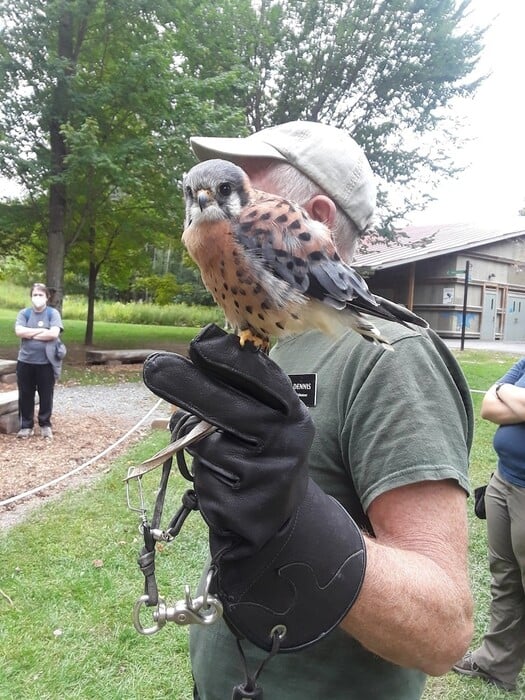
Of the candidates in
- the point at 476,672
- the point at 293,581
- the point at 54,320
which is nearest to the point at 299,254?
the point at 293,581

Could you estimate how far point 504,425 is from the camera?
327 centimetres

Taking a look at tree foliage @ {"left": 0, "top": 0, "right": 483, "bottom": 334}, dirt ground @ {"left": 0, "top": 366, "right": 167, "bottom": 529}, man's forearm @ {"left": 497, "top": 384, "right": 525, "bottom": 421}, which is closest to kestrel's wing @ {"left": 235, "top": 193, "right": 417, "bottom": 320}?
man's forearm @ {"left": 497, "top": 384, "right": 525, "bottom": 421}

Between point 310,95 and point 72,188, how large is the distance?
7717 millimetres

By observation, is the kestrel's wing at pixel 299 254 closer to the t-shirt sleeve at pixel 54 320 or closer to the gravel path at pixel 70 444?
the gravel path at pixel 70 444

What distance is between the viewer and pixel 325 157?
159cm

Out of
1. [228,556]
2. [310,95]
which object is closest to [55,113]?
Result: [310,95]

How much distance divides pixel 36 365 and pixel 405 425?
278 inches

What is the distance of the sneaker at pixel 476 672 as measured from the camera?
3223mm

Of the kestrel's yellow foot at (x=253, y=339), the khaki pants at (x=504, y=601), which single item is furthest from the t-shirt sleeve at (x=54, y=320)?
the kestrel's yellow foot at (x=253, y=339)

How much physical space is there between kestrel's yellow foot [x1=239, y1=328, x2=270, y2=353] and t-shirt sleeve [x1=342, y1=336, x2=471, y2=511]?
0.28m

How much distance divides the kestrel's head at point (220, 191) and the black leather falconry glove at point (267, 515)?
0.45 meters

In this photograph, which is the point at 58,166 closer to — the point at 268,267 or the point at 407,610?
the point at 268,267

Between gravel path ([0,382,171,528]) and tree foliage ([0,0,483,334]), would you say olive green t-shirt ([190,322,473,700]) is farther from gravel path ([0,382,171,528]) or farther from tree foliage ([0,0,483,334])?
tree foliage ([0,0,483,334])

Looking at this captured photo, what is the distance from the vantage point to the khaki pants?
10.6ft
